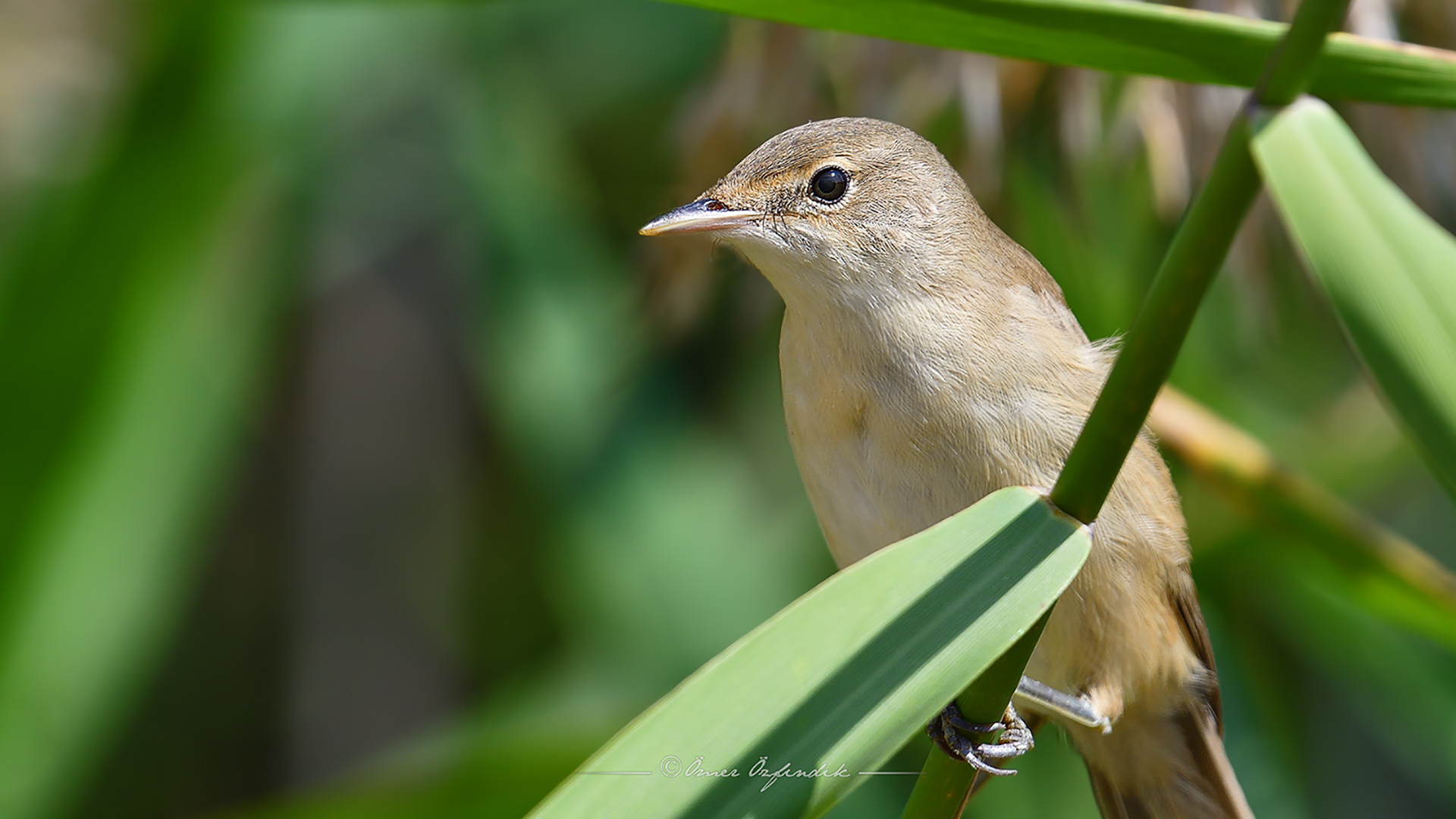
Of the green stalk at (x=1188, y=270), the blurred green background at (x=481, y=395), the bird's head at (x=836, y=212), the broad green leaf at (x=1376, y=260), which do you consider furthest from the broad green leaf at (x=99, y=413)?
the broad green leaf at (x=1376, y=260)

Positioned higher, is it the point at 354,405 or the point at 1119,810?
the point at 354,405

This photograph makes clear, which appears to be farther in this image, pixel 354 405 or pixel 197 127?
pixel 354 405

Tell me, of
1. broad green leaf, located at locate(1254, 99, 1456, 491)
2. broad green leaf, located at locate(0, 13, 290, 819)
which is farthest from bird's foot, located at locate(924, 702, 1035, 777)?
broad green leaf, located at locate(0, 13, 290, 819)

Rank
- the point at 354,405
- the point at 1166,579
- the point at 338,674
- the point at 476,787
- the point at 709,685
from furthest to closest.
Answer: the point at 354,405 → the point at 338,674 → the point at 476,787 → the point at 1166,579 → the point at 709,685

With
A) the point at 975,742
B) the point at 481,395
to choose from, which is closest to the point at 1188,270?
the point at 975,742

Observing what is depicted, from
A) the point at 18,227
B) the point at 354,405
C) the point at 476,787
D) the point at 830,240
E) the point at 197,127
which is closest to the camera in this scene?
the point at 830,240

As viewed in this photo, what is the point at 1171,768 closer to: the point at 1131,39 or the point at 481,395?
the point at 1131,39

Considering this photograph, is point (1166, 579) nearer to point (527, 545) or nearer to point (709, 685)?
point (709, 685)

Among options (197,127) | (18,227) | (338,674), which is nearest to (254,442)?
(338,674)

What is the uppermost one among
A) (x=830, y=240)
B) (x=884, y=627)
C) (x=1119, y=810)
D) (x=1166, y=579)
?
(x=830, y=240)
